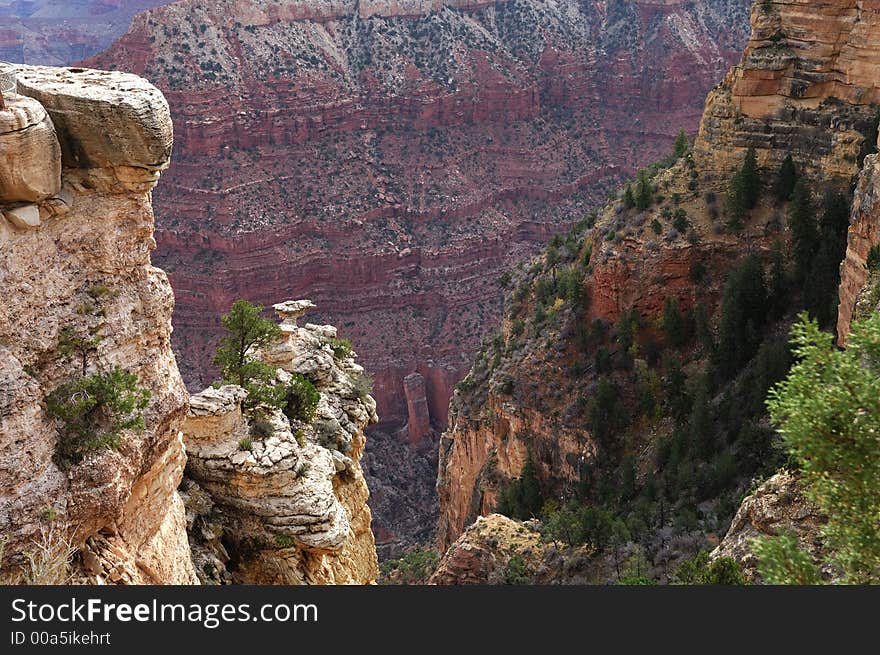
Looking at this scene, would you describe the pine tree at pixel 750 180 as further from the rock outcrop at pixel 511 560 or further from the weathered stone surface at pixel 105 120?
the weathered stone surface at pixel 105 120

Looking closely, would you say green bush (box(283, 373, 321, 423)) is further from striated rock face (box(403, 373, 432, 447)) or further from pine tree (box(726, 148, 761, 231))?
striated rock face (box(403, 373, 432, 447))

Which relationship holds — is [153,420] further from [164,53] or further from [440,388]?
[164,53]

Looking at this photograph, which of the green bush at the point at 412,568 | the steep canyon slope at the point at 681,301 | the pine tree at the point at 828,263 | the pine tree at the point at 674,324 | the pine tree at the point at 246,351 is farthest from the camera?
the green bush at the point at 412,568

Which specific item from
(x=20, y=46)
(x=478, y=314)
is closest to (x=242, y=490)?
(x=478, y=314)

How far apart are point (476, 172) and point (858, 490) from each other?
4197 inches

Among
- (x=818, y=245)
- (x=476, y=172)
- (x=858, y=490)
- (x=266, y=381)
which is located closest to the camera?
(x=858, y=490)

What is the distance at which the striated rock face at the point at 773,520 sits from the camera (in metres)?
21.7

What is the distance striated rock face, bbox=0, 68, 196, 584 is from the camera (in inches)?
672

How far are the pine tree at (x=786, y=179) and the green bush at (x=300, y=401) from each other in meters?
30.7

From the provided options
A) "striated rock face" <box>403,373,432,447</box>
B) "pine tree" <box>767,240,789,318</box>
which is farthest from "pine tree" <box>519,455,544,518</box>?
"striated rock face" <box>403,373,432,447</box>

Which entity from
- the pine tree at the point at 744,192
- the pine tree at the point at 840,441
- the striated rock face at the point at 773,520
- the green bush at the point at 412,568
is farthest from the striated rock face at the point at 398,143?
the pine tree at the point at 840,441

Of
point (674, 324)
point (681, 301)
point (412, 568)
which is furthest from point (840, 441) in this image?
point (412, 568)

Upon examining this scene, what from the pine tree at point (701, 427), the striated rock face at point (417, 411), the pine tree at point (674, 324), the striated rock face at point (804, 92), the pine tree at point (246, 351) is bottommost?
the striated rock face at point (417, 411)

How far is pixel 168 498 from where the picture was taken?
856 inches
